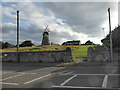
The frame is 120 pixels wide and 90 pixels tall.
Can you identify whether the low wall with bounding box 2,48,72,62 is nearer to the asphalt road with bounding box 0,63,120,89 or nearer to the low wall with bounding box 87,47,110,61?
the low wall with bounding box 87,47,110,61

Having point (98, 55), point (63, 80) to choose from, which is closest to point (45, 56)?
point (98, 55)

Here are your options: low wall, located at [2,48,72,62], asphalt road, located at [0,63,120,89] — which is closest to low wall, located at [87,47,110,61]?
low wall, located at [2,48,72,62]

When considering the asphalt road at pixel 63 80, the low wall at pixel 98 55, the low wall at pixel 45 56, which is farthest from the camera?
Answer: the low wall at pixel 45 56

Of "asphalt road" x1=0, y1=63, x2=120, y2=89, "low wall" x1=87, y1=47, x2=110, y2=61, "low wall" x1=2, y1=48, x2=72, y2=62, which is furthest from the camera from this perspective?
"low wall" x1=2, y1=48, x2=72, y2=62

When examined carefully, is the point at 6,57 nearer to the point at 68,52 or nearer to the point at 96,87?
the point at 68,52

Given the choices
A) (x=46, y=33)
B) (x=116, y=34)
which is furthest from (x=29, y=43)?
(x=116, y=34)

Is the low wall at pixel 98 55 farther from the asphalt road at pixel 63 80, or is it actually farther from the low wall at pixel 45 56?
the asphalt road at pixel 63 80

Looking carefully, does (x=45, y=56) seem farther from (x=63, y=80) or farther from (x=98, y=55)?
(x=63, y=80)

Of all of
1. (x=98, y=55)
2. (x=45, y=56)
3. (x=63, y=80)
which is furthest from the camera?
(x=45, y=56)

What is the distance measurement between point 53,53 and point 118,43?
14.5 m

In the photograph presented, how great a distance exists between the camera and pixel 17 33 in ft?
71.7

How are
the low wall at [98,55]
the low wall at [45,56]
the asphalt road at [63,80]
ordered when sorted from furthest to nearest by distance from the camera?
the low wall at [45,56] → the low wall at [98,55] → the asphalt road at [63,80]

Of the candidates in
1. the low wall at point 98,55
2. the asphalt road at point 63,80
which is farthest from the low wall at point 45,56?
the asphalt road at point 63,80

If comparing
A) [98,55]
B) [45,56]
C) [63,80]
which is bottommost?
[63,80]
